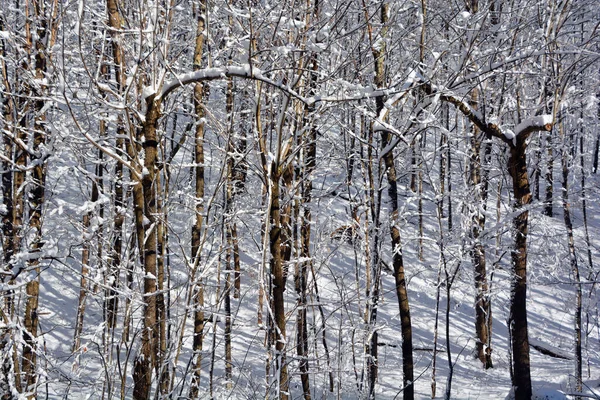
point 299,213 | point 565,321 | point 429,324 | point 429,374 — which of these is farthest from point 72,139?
point 565,321

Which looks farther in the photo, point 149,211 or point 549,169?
point 549,169

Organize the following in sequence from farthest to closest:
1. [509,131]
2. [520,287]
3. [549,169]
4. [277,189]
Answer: [549,169]
[520,287]
[509,131]
[277,189]

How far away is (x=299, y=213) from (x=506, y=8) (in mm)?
5122

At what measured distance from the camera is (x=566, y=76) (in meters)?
7.43

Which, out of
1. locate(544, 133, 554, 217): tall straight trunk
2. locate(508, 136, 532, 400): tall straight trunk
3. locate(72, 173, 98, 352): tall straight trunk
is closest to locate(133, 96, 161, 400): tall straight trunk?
locate(72, 173, 98, 352): tall straight trunk

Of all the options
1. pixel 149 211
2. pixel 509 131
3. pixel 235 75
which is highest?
pixel 235 75

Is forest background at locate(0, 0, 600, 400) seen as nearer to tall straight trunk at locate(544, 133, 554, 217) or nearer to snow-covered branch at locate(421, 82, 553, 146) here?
snow-covered branch at locate(421, 82, 553, 146)

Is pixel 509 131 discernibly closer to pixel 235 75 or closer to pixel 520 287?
pixel 520 287

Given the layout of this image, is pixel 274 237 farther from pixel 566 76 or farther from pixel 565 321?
pixel 565 321

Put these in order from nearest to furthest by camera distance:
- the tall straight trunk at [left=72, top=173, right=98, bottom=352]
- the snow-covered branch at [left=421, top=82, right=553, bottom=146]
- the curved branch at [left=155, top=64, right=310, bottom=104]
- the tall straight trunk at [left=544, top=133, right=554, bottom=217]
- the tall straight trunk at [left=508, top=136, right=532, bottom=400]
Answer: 1. the curved branch at [left=155, top=64, right=310, bottom=104]
2. the tall straight trunk at [left=72, top=173, right=98, bottom=352]
3. the snow-covered branch at [left=421, top=82, right=553, bottom=146]
4. the tall straight trunk at [left=508, top=136, right=532, bottom=400]
5. the tall straight trunk at [left=544, top=133, right=554, bottom=217]

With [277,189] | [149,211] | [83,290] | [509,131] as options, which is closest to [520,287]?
[509,131]

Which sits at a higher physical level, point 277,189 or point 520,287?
point 277,189

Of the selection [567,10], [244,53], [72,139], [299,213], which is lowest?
[299,213]

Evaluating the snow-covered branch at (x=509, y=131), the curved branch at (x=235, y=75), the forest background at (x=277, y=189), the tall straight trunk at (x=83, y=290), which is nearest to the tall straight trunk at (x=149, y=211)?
the forest background at (x=277, y=189)
